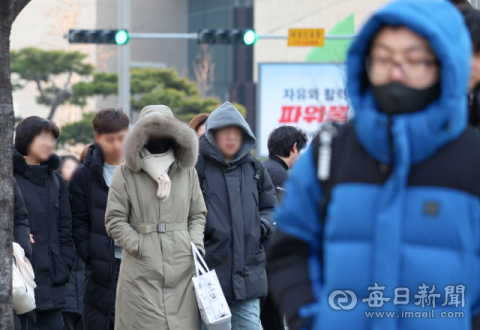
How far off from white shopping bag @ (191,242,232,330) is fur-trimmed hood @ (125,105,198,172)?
2.05 ft

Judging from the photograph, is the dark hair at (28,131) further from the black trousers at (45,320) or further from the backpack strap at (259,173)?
the backpack strap at (259,173)

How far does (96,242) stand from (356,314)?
3.39 meters

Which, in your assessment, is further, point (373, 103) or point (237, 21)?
point (237, 21)

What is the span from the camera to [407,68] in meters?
1.78

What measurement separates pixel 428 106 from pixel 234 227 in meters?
3.06

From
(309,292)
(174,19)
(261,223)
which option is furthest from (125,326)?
(174,19)

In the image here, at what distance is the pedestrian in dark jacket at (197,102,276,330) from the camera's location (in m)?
4.73

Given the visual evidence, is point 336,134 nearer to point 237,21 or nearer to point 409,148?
point 409,148

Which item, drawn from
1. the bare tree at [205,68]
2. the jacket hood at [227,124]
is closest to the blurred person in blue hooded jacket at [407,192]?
the jacket hood at [227,124]

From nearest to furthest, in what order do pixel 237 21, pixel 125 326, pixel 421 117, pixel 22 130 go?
pixel 421 117 < pixel 125 326 < pixel 22 130 < pixel 237 21

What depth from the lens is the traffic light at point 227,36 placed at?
14.9m

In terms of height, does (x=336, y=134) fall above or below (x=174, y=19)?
below

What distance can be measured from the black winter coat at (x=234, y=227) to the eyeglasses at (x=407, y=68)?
3020mm

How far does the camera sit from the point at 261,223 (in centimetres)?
493
